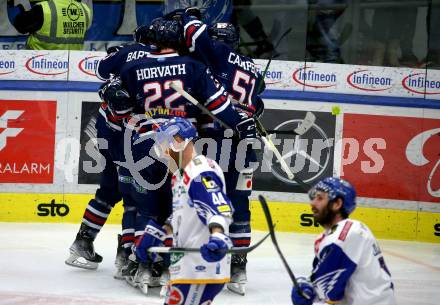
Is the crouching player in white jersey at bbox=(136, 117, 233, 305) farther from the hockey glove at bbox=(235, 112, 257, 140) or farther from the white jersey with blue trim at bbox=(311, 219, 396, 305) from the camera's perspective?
the hockey glove at bbox=(235, 112, 257, 140)

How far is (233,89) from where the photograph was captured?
6727 millimetres

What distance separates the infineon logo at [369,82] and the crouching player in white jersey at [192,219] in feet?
14.6

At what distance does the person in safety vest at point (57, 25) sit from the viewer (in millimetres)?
9297

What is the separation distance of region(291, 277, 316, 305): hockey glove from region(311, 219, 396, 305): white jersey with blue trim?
26 millimetres

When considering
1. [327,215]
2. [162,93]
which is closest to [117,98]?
[162,93]

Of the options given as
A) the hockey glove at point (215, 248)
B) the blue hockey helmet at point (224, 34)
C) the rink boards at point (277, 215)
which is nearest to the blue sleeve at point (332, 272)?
the hockey glove at point (215, 248)

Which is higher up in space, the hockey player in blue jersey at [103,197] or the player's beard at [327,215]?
the player's beard at [327,215]

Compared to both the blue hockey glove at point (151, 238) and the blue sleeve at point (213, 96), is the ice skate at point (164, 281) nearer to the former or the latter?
the blue sleeve at point (213, 96)

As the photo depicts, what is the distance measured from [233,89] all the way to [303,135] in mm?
2223

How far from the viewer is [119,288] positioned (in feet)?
21.8

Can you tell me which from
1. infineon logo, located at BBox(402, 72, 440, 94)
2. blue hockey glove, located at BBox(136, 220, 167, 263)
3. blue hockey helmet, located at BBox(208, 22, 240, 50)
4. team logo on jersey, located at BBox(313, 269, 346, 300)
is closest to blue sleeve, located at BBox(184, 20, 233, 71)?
blue hockey helmet, located at BBox(208, 22, 240, 50)

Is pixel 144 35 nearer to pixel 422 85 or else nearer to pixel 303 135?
A: pixel 303 135

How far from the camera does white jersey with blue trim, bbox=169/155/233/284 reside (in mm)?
4254

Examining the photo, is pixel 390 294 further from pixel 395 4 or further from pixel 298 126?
pixel 395 4
